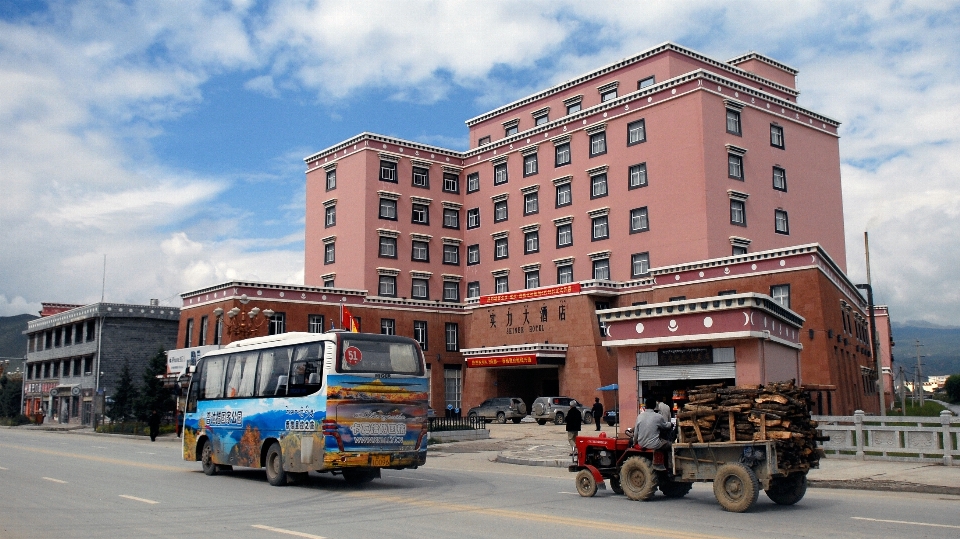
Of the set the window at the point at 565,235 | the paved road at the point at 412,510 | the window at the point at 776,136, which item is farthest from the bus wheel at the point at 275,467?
the window at the point at 776,136

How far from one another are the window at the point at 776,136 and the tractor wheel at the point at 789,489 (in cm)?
4241

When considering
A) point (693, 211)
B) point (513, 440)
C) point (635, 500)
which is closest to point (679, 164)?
point (693, 211)

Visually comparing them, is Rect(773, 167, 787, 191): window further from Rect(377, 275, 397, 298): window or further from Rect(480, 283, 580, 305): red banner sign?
Rect(377, 275, 397, 298): window

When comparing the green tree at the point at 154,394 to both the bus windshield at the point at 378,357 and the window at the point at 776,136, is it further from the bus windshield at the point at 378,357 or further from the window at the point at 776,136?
the window at the point at 776,136

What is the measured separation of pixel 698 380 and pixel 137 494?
61.0ft

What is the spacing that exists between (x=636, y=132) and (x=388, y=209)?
19782mm

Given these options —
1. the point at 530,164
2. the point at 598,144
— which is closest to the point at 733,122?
the point at 598,144

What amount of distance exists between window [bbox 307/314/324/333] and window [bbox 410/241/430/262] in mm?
10428

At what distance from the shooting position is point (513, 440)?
117 feet

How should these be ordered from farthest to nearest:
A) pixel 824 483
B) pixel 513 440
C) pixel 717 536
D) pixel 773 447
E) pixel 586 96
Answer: pixel 586 96 → pixel 513 440 → pixel 824 483 → pixel 773 447 → pixel 717 536

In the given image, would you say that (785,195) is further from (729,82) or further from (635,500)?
(635,500)

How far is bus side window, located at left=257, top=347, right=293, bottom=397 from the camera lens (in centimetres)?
1880

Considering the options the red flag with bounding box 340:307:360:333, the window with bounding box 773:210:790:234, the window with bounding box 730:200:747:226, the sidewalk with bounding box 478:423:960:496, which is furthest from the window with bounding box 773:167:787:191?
the sidewalk with bounding box 478:423:960:496

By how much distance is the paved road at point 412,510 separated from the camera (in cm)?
1173
